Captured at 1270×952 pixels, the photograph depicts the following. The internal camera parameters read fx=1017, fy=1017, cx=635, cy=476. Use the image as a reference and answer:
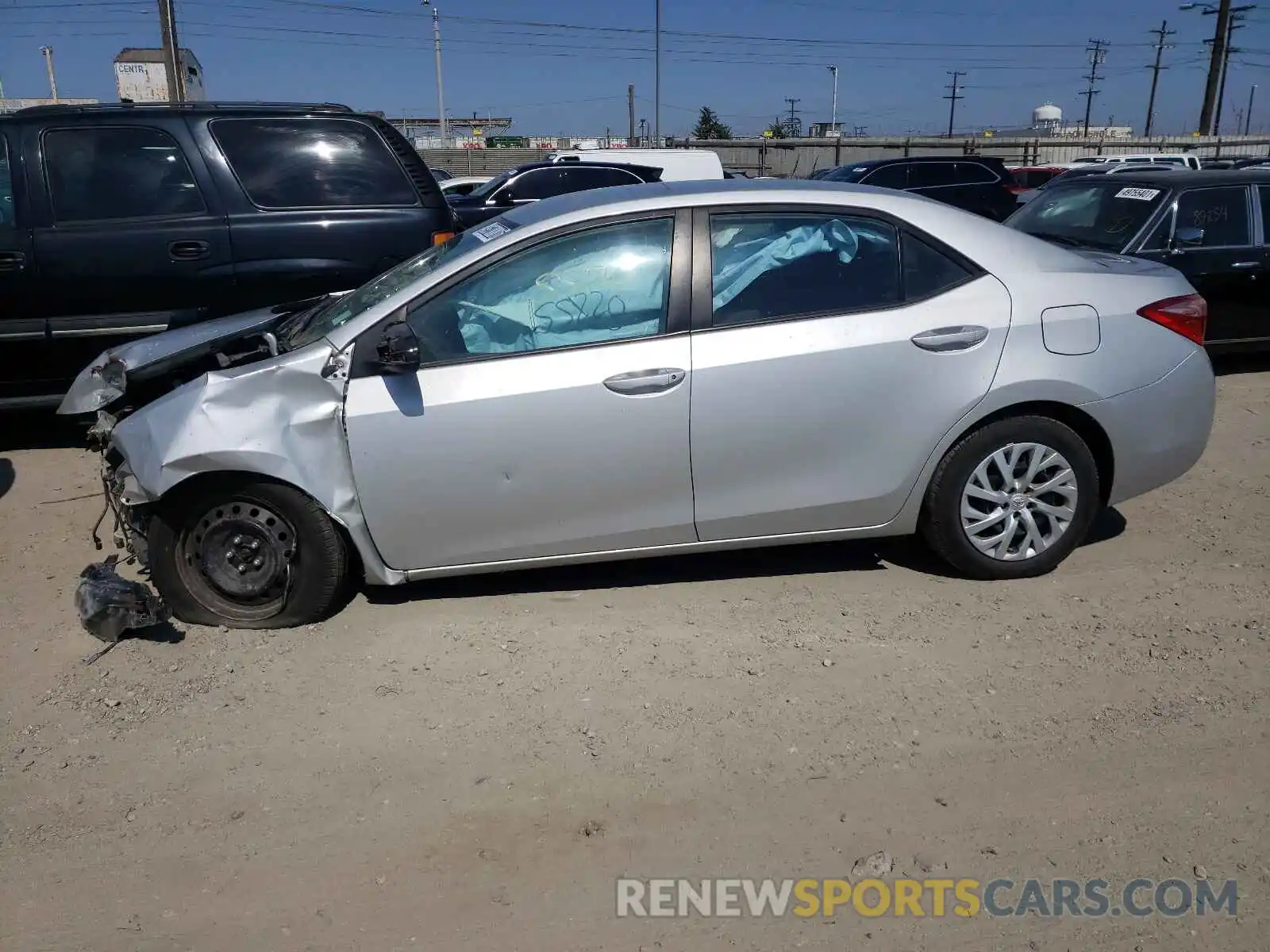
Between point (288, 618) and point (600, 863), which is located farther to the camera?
point (288, 618)

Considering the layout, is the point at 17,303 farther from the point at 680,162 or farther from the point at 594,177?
the point at 680,162

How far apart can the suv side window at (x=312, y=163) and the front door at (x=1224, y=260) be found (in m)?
5.49

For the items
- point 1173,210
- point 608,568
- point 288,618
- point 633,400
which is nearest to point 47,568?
point 288,618

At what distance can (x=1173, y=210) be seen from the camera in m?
7.59

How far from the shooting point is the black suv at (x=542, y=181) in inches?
547

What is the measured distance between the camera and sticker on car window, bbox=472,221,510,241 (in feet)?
13.3

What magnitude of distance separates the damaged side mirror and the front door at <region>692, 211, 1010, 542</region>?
1045 mm

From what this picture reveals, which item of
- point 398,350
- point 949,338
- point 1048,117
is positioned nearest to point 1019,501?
point 949,338

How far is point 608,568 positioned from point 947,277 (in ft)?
6.31

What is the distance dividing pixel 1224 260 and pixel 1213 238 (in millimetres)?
200

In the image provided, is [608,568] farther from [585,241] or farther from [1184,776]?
[1184,776]

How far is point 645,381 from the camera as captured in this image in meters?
3.83

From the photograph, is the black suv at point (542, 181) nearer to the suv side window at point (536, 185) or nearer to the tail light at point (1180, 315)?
the suv side window at point (536, 185)

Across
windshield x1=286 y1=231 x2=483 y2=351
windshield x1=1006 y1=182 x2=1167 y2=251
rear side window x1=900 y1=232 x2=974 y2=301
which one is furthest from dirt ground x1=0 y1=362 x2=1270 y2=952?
windshield x1=1006 y1=182 x2=1167 y2=251
